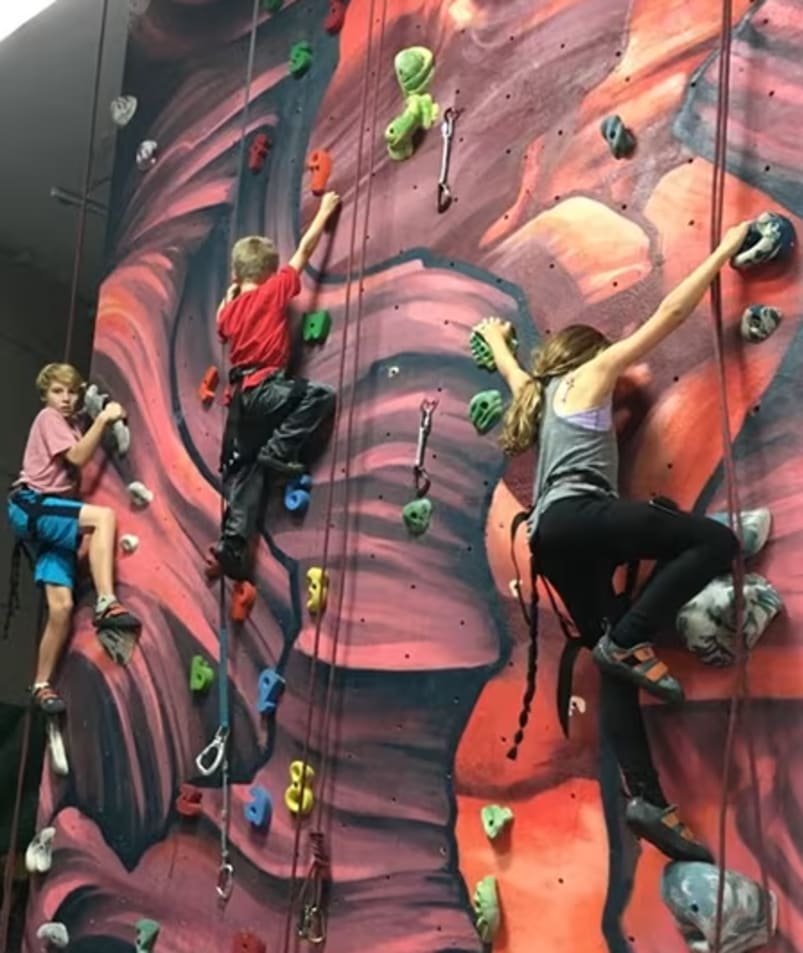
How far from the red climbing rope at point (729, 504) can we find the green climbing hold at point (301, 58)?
108 cm

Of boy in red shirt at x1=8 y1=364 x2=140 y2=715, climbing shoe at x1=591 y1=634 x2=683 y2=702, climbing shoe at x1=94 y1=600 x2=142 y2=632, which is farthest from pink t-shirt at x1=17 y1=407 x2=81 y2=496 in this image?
climbing shoe at x1=591 y1=634 x2=683 y2=702

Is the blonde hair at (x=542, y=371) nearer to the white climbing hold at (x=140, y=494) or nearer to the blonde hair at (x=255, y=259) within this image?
the blonde hair at (x=255, y=259)

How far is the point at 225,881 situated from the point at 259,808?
7.1 inches

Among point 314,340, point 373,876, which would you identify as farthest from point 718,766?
point 314,340

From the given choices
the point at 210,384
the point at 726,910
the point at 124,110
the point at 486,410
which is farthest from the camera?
the point at 124,110

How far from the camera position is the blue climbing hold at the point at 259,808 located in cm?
238

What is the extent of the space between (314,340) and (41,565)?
0.99 metres

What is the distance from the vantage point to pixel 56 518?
3.00 meters

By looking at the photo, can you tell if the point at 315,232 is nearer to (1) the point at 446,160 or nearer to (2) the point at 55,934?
(1) the point at 446,160

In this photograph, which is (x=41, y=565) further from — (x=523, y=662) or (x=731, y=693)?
(x=731, y=693)

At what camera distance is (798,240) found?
1.75m

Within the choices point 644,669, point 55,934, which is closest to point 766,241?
point 644,669

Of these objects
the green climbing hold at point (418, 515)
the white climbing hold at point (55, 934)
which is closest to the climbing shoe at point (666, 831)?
the green climbing hold at point (418, 515)

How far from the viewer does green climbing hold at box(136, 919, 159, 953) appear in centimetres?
257
